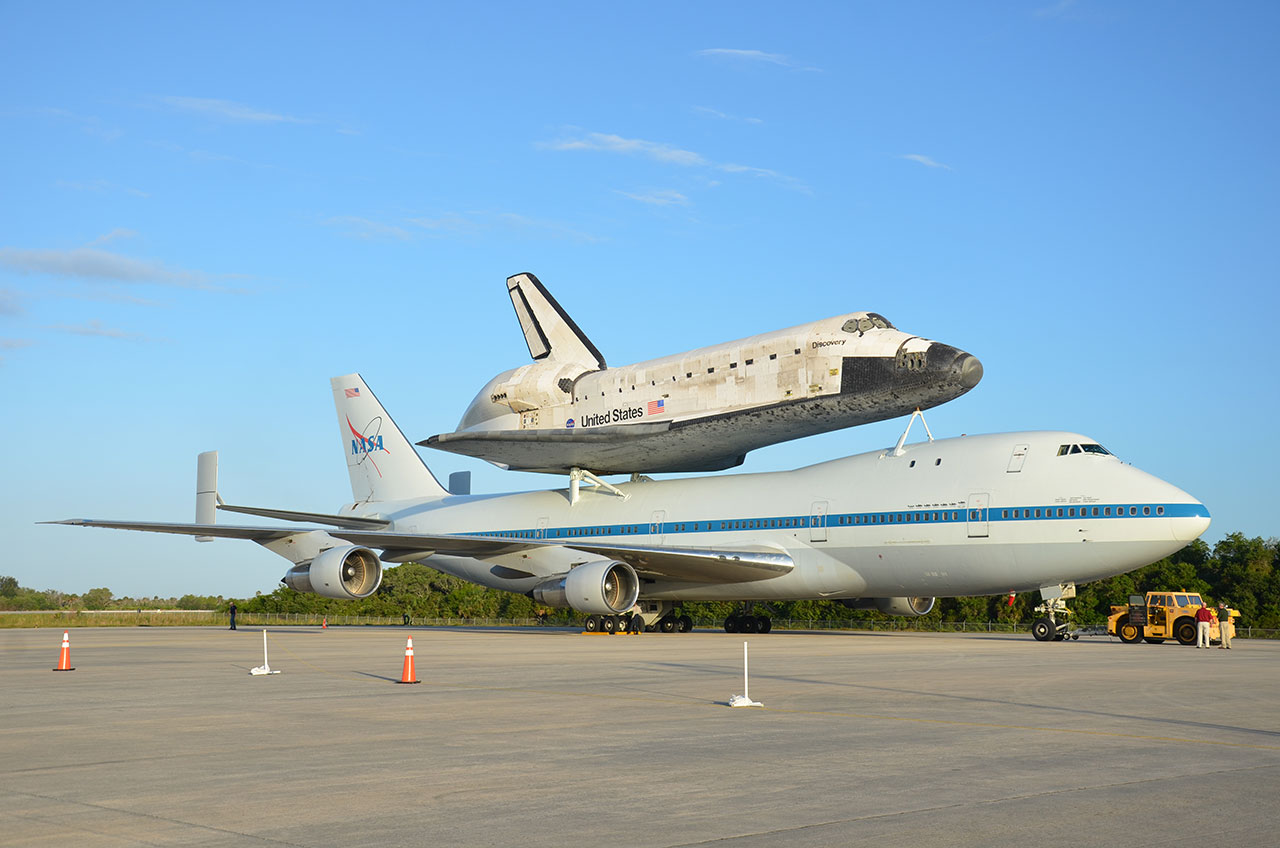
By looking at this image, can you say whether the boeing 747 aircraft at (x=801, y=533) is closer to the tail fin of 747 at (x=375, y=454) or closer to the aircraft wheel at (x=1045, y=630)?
the aircraft wheel at (x=1045, y=630)

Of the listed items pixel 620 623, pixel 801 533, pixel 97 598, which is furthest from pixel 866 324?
pixel 97 598

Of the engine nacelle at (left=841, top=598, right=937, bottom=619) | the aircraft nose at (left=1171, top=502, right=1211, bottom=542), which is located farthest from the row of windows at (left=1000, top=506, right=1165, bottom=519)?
the engine nacelle at (left=841, top=598, right=937, bottom=619)

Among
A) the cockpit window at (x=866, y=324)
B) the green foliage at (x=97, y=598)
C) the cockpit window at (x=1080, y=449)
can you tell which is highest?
the cockpit window at (x=866, y=324)

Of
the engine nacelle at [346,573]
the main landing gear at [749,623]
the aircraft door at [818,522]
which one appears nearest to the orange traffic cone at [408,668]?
the aircraft door at [818,522]

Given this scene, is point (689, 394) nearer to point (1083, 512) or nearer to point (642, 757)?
point (1083, 512)

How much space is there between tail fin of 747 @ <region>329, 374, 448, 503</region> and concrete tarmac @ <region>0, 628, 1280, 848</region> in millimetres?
25096

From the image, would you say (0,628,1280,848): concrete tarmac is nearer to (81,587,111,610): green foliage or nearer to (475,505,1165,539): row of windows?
(475,505,1165,539): row of windows

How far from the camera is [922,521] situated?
1120 inches

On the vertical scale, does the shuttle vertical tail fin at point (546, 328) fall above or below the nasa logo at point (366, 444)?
above

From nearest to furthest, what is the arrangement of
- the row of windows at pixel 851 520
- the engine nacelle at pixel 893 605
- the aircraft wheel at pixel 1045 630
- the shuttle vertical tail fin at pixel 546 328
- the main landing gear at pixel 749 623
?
1. the row of windows at pixel 851 520
2. the aircraft wheel at pixel 1045 630
3. the engine nacelle at pixel 893 605
4. the shuttle vertical tail fin at pixel 546 328
5. the main landing gear at pixel 749 623

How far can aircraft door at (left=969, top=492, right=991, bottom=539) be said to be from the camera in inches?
1081

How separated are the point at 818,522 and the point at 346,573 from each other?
1326 centimetres

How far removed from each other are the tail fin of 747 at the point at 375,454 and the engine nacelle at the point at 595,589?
42.0ft

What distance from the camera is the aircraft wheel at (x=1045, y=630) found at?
2898 cm
